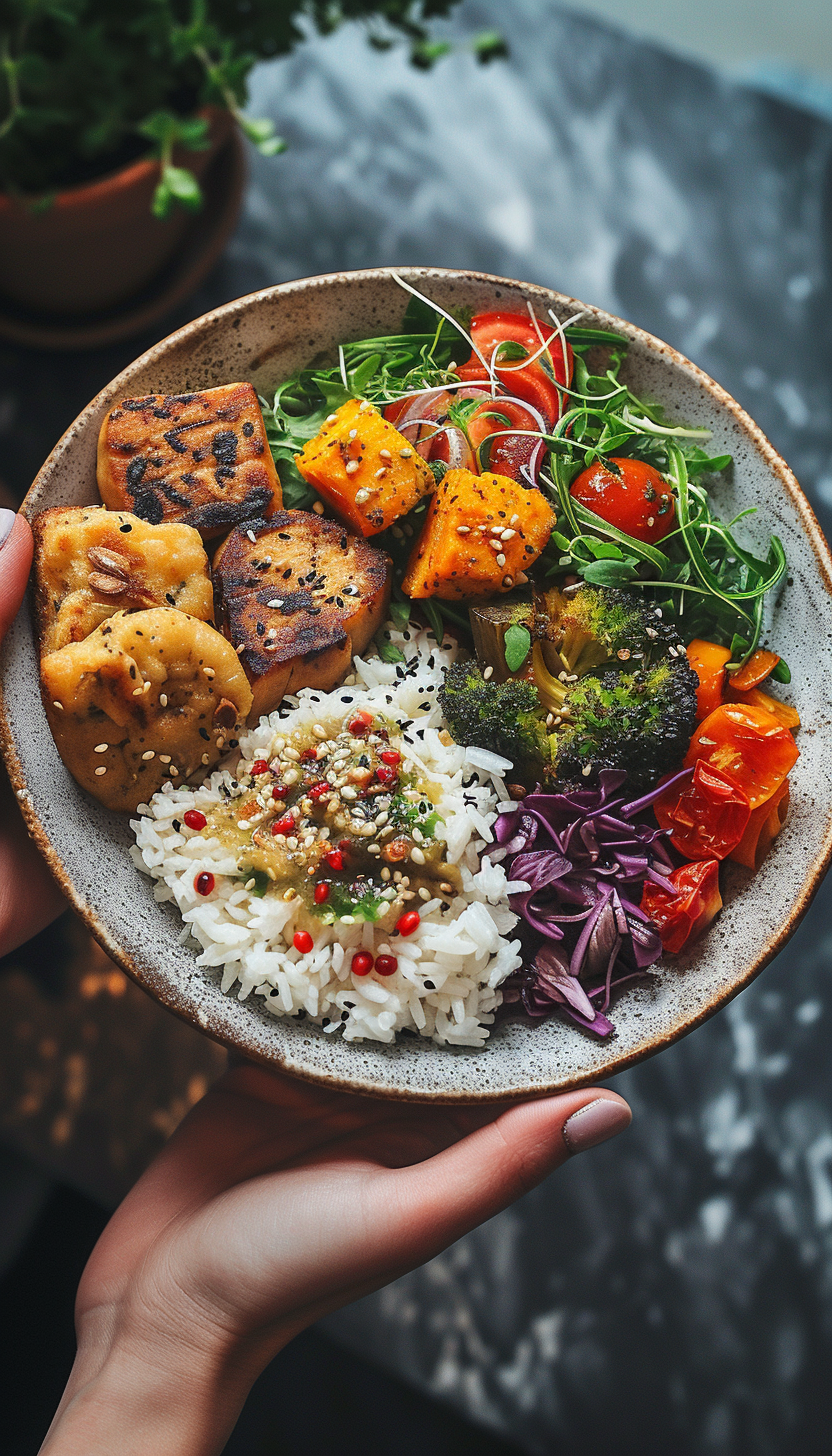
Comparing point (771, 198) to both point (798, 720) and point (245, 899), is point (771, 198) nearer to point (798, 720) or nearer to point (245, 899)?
point (798, 720)

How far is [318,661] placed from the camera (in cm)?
254

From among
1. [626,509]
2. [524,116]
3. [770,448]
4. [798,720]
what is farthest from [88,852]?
[524,116]

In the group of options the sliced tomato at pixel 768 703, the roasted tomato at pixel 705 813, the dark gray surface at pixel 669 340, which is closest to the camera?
the roasted tomato at pixel 705 813

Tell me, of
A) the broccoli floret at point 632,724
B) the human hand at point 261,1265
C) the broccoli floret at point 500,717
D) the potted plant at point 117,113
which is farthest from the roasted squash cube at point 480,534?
the human hand at point 261,1265

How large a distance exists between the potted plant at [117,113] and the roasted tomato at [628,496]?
1.31 meters

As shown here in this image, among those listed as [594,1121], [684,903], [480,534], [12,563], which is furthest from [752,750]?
[12,563]

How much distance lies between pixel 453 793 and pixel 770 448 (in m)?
1.25

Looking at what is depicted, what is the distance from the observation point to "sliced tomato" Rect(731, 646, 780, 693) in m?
2.61

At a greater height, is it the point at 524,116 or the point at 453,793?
the point at 524,116

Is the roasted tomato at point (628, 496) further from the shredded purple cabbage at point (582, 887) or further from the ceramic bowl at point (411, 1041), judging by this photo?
the shredded purple cabbage at point (582, 887)

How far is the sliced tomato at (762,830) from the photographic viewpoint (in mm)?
2496

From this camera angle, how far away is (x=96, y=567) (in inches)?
94.3

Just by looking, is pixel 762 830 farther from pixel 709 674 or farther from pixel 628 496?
pixel 628 496

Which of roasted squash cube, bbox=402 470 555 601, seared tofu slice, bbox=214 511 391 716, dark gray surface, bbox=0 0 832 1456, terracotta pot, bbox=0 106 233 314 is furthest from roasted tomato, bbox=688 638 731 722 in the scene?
terracotta pot, bbox=0 106 233 314
